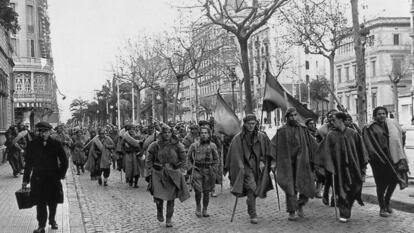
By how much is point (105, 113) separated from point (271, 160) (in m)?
81.4

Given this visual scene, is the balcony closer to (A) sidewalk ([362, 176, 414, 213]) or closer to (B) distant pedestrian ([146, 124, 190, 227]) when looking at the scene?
(A) sidewalk ([362, 176, 414, 213])

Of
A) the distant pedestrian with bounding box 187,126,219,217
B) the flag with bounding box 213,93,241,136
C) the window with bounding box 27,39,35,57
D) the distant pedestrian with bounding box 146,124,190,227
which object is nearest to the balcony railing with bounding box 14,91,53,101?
the window with bounding box 27,39,35,57

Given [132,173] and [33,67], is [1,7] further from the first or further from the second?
[33,67]

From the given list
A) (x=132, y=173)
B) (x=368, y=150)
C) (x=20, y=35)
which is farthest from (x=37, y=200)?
(x=20, y=35)

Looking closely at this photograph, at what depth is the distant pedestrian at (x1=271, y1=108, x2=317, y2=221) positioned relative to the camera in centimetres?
938

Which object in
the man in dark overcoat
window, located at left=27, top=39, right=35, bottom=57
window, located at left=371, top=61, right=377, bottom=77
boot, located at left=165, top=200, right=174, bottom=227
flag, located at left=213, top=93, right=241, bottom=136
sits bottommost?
boot, located at left=165, top=200, right=174, bottom=227

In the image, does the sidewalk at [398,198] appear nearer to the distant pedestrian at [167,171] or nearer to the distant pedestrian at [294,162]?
the distant pedestrian at [294,162]

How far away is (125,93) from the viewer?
81125 mm

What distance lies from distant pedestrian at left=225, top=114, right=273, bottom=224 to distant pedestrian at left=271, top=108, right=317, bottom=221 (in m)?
0.20

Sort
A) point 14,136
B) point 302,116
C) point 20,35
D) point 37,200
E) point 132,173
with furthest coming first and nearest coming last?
1. point 20,35
2. point 14,136
3. point 132,173
4. point 302,116
5. point 37,200

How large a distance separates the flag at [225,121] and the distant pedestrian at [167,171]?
14.9 feet

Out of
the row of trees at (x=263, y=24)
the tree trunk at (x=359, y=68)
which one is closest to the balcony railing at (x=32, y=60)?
the row of trees at (x=263, y=24)

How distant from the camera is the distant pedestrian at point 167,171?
9.18m

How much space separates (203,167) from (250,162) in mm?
1144
